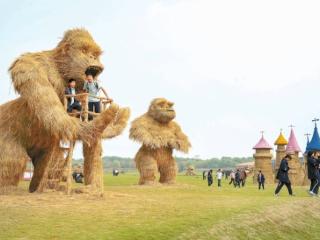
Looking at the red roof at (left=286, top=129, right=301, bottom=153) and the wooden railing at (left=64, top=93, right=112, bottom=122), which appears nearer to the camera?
the wooden railing at (left=64, top=93, right=112, bottom=122)

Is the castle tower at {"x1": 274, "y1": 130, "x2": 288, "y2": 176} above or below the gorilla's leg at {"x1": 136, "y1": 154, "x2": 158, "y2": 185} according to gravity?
above

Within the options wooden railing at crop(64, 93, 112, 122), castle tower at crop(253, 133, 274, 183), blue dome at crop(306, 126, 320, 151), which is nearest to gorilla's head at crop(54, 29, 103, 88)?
wooden railing at crop(64, 93, 112, 122)

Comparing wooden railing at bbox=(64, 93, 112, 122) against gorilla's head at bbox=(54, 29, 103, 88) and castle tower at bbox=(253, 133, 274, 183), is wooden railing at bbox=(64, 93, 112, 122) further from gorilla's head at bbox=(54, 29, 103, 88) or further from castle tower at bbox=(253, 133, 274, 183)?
castle tower at bbox=(253, 133, 274, 183)

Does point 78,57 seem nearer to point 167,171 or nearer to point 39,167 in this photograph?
point 39,167

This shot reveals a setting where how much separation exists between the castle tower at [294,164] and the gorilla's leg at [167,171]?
11843mm

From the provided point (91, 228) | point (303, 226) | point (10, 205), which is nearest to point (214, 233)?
point (91, 228)

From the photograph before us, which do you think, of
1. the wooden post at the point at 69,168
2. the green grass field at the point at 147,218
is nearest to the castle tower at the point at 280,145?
the green grass field at the point at 147,218

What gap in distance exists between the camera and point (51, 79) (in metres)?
13.2

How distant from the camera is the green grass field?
29.0 feet

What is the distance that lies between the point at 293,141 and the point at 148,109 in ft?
50.8

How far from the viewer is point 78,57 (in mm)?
13477

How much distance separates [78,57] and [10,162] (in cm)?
347

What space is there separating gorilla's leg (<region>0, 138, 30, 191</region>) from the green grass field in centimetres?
45

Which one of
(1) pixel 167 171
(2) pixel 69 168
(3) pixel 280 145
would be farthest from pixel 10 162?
(3) pixel 280 145
